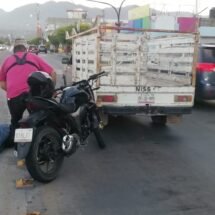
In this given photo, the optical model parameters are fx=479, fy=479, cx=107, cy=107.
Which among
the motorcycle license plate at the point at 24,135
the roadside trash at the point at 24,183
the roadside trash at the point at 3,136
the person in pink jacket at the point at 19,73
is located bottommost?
the roadside trash at the point at 24,183

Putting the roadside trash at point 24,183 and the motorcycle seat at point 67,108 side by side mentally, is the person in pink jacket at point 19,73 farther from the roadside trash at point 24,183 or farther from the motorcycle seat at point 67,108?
the roadside trash at point 24,183

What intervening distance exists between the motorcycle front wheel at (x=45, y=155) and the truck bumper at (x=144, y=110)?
86.8 inches

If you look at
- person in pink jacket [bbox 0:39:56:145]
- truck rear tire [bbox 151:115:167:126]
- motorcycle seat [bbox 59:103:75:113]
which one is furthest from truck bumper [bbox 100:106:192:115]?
motorcycle seat [bbox 59:103:75:113]

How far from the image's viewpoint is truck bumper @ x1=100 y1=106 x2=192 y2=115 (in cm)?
806

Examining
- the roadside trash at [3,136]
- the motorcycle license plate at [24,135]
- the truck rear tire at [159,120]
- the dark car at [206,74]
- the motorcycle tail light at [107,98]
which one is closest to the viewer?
the motorcycle license plate at [24,135]

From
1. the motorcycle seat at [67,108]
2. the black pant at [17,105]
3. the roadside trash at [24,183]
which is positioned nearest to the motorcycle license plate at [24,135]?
the roadside trash at [24,183]

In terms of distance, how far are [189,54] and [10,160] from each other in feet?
12.4

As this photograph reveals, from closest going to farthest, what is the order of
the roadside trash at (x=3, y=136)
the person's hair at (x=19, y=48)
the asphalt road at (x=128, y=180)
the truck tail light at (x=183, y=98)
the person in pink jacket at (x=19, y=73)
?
the asphalt road at (x=128, y=180) → the person in pink jacket at (x=19, y=73) → the person's hair at (x=19, y=48) → the roadside trash at (x=3, y=136) → the truck tail light at (x=183, y=98)

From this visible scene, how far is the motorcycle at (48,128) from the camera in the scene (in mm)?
5480

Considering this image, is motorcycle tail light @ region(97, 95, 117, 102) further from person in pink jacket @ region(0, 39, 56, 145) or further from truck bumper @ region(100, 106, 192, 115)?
person in pink jacket @ region(0, 39, 56, 145)

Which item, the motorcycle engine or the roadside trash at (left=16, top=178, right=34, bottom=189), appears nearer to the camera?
the roadside trash at (left=16, top=178, right=34, bottom=189)

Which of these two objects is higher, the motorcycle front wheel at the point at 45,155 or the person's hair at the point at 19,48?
the person's hair at the point at 19,48

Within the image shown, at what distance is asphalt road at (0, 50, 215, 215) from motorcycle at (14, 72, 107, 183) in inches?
9.8

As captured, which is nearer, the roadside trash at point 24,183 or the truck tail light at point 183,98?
the roadside trash at point 24,183
